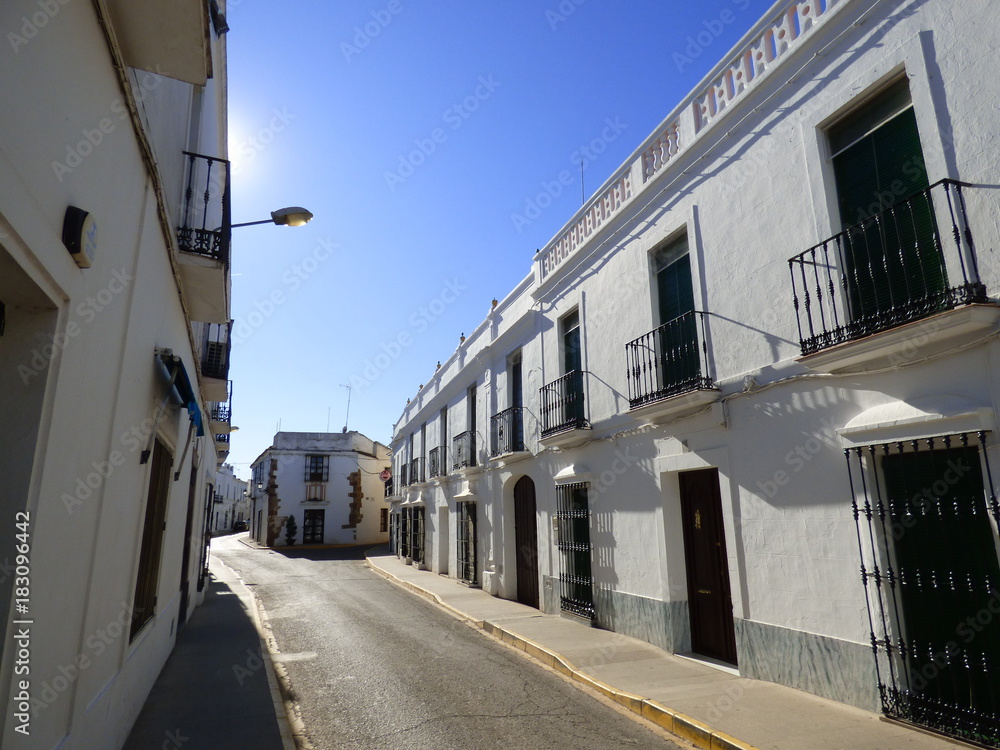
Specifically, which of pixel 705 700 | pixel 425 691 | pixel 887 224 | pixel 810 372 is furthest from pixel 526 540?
pixel 887 224

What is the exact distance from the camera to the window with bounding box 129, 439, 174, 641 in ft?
17.8

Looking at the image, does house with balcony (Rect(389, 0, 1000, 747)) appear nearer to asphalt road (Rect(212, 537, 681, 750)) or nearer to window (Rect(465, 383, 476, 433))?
asphalt road (Rect(212, 537, 681, 750))

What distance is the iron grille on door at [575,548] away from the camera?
31.6 feet

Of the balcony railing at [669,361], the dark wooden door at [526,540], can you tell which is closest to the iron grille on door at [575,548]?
the dark wooden door at [526,540]

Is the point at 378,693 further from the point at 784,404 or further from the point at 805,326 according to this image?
the point at 805,326

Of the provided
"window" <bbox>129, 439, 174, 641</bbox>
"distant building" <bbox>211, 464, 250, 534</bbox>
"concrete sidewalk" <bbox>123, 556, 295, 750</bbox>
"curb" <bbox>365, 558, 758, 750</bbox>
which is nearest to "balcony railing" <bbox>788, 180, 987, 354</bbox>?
"curb" <bbox>365, 558, 758, 750</bbox>

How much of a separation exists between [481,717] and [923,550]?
403 cm

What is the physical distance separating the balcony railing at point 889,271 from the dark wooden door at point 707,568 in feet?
7.78

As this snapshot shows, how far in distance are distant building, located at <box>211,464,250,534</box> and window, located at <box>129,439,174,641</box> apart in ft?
155

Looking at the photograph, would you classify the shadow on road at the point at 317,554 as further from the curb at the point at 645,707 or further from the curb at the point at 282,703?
the curb at the point at 645,707

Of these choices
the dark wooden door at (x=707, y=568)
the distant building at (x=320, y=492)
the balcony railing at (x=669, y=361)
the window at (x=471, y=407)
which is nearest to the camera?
the dark wooden door at (x=707, y=568)

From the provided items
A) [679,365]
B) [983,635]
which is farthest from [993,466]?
[679,365]

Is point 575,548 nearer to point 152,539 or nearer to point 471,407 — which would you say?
point 152,539

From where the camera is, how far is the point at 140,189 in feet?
14.2
